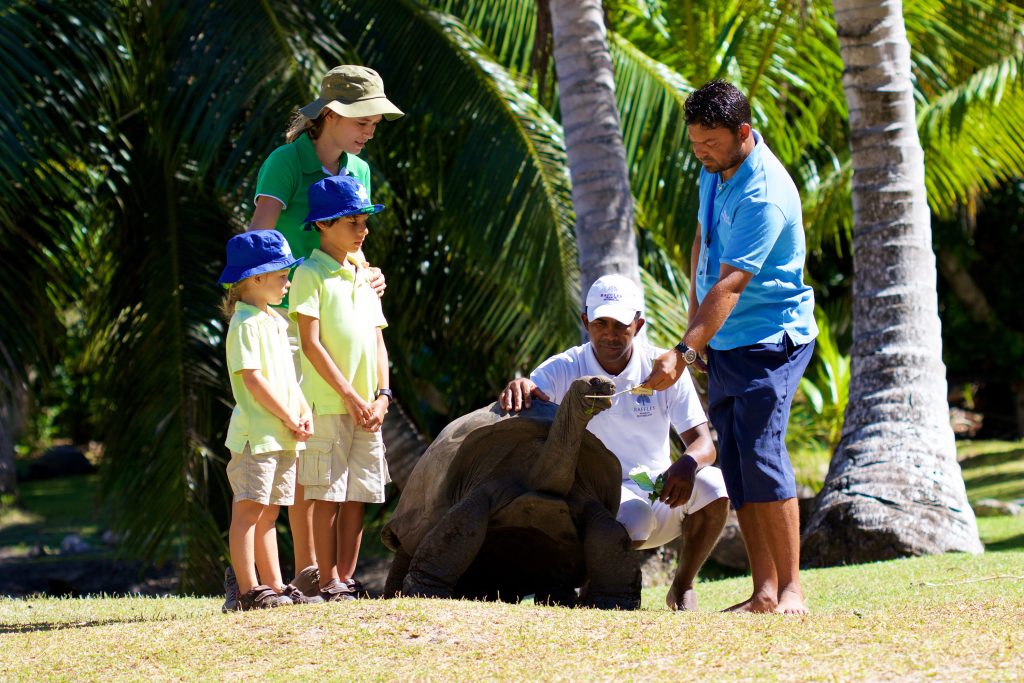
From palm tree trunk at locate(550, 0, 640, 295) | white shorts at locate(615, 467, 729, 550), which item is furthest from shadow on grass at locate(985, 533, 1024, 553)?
white shorts at locate(615, 467, 729, 550)

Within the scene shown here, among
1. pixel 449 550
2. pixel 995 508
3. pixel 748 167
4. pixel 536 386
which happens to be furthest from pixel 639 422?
pixel 995 508

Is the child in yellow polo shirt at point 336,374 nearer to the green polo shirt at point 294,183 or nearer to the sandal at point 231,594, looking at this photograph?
the green polo shirt at point 294,183

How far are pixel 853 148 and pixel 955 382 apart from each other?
10.2 meters

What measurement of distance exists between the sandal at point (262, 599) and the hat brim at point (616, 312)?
5.69 ft

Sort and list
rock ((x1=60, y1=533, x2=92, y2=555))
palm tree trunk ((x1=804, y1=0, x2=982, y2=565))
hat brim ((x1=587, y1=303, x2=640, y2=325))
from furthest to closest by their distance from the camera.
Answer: rock ((x1=60, y1=533, x2=92, y2=555)), palm tree trunk ((x1=804, y1=0, x2=982, y2=565)), hat brim ((x1=587, y1=303, x2=640, y2=325))

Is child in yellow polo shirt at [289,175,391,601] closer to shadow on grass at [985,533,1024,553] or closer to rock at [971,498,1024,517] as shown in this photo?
shadow on grass at [985,533,1024,553]

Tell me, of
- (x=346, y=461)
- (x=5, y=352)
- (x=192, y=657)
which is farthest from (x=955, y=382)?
(x=192, y=657)

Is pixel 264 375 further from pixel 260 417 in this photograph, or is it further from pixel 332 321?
pixel 332 321

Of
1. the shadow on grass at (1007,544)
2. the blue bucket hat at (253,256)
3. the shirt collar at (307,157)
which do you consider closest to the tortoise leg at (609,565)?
the blue bucket hat at (253,256)

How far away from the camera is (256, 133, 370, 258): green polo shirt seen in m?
5.51

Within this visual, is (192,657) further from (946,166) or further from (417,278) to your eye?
(946,166)

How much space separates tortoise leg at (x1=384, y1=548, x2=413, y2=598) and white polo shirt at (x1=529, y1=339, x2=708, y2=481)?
0.95m

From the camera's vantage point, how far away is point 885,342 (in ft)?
25.2

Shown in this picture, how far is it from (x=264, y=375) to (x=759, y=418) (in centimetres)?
198
